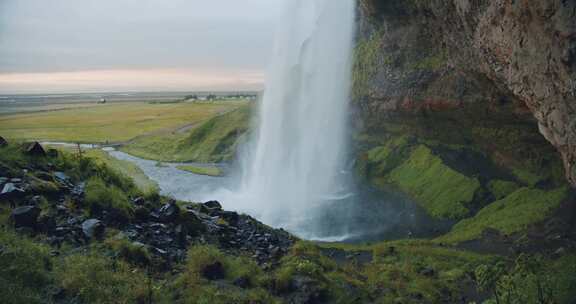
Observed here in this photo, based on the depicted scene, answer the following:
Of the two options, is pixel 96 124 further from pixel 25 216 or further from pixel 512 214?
pixel 512 214

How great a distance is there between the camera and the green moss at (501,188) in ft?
81.4

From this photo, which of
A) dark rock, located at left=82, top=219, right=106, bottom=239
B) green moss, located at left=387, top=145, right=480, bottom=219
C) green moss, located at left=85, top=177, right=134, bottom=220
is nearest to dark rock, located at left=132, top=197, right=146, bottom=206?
green moss, located at left=85, top=177, right=134, bottom=220

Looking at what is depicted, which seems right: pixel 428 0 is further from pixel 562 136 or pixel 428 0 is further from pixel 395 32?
pixel 562 136

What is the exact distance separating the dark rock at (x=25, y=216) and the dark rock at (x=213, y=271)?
14.6 ft

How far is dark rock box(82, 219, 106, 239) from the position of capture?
35.4 feet

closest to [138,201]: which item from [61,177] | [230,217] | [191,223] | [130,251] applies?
[191,223]

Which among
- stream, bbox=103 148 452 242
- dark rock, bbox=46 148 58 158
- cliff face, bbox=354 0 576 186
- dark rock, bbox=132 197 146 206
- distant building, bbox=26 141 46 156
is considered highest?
cliff face, bbox=354 0 576 186

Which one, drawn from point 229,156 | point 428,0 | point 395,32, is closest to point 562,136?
point 428,0

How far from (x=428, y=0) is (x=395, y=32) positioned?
889 centimetres

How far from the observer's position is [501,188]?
2541 cm

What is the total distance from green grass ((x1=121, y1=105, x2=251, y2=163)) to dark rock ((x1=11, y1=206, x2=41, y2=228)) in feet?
140

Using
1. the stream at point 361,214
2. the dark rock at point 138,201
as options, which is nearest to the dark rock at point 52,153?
the dark rock at point 138,201

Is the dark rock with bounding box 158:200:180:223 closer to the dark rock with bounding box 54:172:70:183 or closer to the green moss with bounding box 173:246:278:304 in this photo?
the green moss with bounding box 173:246:278:304

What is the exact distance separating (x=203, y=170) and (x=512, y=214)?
1317 inches
